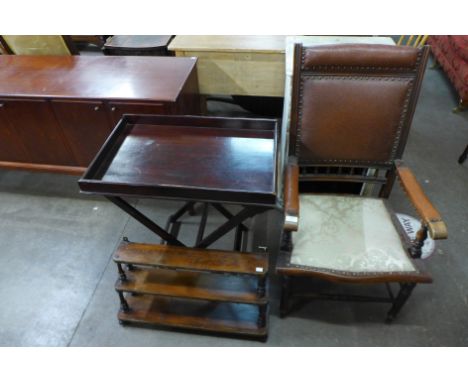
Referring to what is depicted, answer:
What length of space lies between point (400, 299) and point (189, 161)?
1069 millimetres

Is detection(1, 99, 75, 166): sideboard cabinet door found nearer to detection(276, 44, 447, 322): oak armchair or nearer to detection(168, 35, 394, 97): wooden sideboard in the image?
detection(168, 35, 394, 97): wooden sideboard

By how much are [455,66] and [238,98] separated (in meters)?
2.19

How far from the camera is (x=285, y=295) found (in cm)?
138

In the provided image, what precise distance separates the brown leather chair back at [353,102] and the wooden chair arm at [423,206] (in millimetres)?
120

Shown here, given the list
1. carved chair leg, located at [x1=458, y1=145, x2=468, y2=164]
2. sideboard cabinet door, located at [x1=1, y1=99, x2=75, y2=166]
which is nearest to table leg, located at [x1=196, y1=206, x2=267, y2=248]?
sideboard cabinet door, located at [x1=1, y1=99, x2=75, y2=166]

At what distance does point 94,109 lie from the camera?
5.76 feet

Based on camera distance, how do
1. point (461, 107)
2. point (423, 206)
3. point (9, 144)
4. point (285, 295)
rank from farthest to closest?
point (461, 107)
point (9, 144)
point (285, 295)
point (423, 206)

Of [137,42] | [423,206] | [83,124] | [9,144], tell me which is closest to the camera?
[423,206]

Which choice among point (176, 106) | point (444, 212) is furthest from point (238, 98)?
point (444, 212)

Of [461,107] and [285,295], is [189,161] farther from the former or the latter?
[461,107]

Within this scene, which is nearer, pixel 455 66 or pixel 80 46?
pixel 455 66

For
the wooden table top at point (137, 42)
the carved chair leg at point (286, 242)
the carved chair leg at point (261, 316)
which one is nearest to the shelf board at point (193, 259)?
the carved chair leg at point (286, 242)

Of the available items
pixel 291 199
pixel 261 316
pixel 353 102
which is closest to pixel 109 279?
pixel 261 316

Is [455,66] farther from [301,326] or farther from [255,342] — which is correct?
[255,342]
